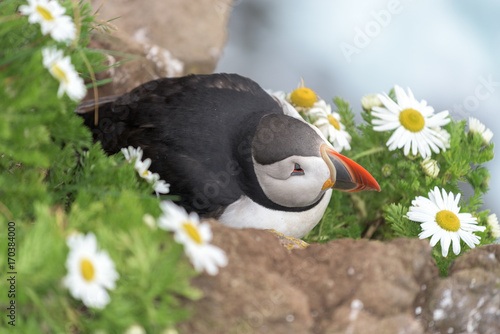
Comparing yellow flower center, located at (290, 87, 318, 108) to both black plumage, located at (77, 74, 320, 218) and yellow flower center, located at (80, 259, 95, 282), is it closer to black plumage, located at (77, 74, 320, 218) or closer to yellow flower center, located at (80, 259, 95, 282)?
black plumage, located at (77, 74, 320, 218)

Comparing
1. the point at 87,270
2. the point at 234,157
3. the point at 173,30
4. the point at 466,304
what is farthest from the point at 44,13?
the point at 173,30

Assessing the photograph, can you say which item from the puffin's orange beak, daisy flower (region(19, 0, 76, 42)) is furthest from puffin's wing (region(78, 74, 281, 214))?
daisy flower (region(19, 0, 76, 42))

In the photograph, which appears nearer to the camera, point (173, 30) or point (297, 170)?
point (297, 170)

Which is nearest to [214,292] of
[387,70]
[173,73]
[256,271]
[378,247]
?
[256,271]

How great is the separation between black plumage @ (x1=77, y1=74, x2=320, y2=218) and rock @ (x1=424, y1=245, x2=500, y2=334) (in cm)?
73

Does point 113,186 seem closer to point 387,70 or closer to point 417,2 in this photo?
point 387,70

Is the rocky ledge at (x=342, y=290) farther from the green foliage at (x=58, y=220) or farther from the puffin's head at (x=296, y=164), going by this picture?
the puffin's head at (x=296, y=164)

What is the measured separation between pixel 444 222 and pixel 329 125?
28.1 inches

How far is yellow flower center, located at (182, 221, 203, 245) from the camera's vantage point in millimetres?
1110

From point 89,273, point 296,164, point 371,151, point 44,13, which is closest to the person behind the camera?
point 89,273

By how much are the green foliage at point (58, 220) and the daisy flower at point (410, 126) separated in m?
1.24

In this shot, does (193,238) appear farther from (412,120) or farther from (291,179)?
(412,120)

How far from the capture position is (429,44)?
4.51m

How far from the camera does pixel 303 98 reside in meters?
A: 2.70
